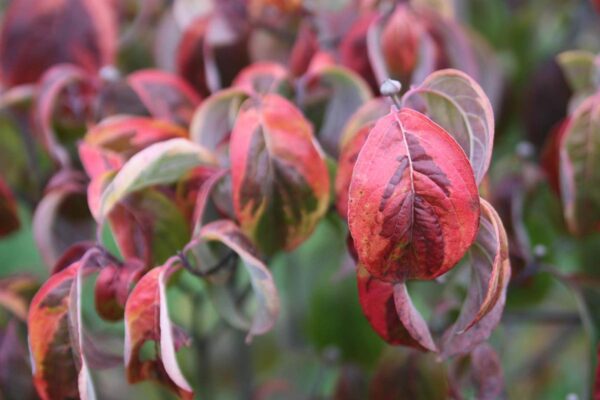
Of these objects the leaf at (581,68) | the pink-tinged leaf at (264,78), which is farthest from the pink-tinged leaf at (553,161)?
the pink-tinged leaf at (264,78)

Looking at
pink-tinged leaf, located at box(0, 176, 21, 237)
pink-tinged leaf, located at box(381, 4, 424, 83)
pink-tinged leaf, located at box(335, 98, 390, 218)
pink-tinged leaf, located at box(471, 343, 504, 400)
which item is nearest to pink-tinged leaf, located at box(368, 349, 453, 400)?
pink-tinged leaf, located at box(471, 343, 504, 400)

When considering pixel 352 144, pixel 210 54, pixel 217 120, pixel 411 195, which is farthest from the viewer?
pixel 210 54

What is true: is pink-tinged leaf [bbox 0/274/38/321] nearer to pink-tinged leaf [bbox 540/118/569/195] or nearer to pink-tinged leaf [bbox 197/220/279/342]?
pink-tinged leaf [bbox 197/220/279/342]

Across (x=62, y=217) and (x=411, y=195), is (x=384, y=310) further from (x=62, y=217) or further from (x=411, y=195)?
(x=62, y=217)

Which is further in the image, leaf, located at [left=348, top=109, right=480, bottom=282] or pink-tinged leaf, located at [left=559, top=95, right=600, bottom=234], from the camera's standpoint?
pink-tinged leaf, located at [left=559, top=95, right=600, bottom=234]

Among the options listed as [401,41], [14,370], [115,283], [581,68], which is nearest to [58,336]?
[115,283]

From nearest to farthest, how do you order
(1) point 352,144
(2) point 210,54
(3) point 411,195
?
1. (3) point 411,195
2. (1) point 352,144
3. (2) point 210,54

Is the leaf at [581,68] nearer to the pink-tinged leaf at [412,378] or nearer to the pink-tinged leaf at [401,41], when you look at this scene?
the pink-tinged leaf at [401,41]
